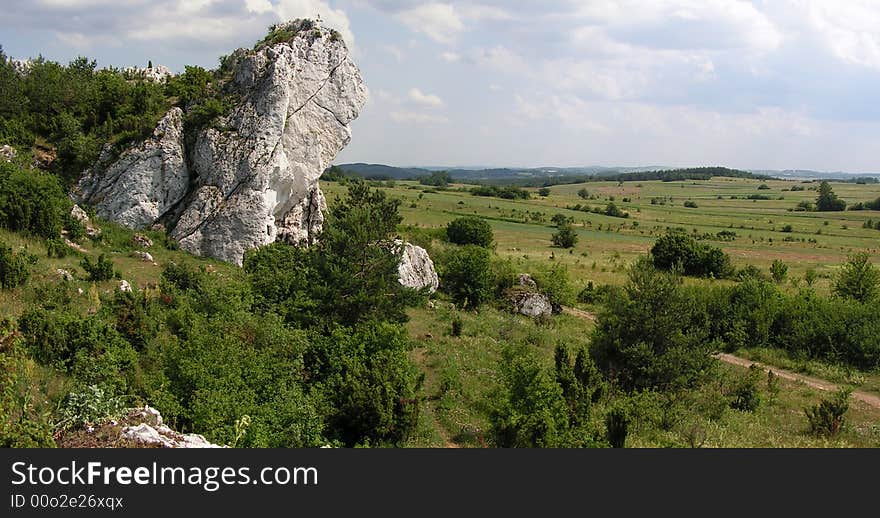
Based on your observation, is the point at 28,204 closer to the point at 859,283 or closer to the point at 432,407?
the point at 432,407

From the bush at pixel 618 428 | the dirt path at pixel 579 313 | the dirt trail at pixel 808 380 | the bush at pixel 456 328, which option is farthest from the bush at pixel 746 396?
the dirt path at pixel 579 313

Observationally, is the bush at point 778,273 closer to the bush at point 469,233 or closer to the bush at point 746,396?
the bush at point 469,233

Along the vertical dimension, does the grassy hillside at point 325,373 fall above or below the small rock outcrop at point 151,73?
below

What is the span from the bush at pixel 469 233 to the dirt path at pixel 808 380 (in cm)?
2765

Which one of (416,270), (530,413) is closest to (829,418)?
(530,413)

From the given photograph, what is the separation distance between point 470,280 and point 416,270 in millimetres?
3519

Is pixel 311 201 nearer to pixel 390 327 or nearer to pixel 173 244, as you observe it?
pixel 173 244

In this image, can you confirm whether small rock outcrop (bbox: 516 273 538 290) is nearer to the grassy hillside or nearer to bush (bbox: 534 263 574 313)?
bush (bbox: 534 263 574 313)

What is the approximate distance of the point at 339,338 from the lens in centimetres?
1819

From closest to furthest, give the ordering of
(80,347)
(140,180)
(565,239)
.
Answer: (80,347) → (140,180) → (565,239)

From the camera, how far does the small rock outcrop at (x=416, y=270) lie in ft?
103

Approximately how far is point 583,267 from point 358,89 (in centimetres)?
2871

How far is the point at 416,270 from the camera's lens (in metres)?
32.8

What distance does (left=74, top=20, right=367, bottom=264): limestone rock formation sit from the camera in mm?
26734
